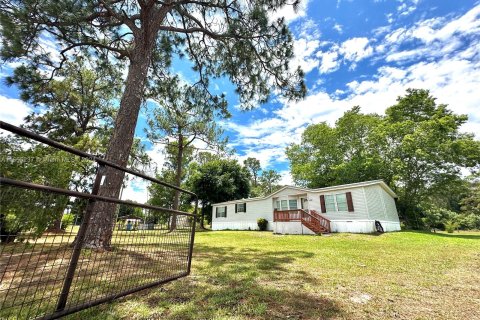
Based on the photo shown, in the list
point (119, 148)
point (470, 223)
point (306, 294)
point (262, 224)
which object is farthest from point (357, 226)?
point (470, 223)

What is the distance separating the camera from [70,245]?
2.65 m

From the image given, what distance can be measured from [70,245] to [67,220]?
0.90 meters

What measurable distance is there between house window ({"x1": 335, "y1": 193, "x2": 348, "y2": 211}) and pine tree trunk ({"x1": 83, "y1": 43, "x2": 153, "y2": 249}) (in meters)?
13.0

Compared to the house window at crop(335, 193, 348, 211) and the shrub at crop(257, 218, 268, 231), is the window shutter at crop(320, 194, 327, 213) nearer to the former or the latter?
the house window at crop(335, 193, 348, 211)

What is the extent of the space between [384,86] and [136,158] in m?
22.7

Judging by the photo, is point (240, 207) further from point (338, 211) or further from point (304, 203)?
point (338, 211)

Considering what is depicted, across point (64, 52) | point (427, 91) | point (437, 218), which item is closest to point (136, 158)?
point (64, 52)

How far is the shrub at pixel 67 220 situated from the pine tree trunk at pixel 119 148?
6.25ft

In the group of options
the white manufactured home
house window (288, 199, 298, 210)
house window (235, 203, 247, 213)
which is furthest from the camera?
house window (235, 203, 247, 213)

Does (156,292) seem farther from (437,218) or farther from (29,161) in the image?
(437,218)

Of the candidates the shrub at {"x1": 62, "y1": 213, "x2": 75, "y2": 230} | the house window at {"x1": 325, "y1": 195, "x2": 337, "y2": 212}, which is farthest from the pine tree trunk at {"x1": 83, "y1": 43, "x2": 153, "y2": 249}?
the house window at {"x1": 325, "y1": 195, "x2": 337, "y2": 212}

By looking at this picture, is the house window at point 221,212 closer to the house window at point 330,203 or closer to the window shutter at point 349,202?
the house window at point 330,203

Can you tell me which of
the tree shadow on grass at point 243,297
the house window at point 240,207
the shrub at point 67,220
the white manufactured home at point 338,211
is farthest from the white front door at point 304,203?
the shrub at point 67,220

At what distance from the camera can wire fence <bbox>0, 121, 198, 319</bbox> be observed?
5.28 ft
